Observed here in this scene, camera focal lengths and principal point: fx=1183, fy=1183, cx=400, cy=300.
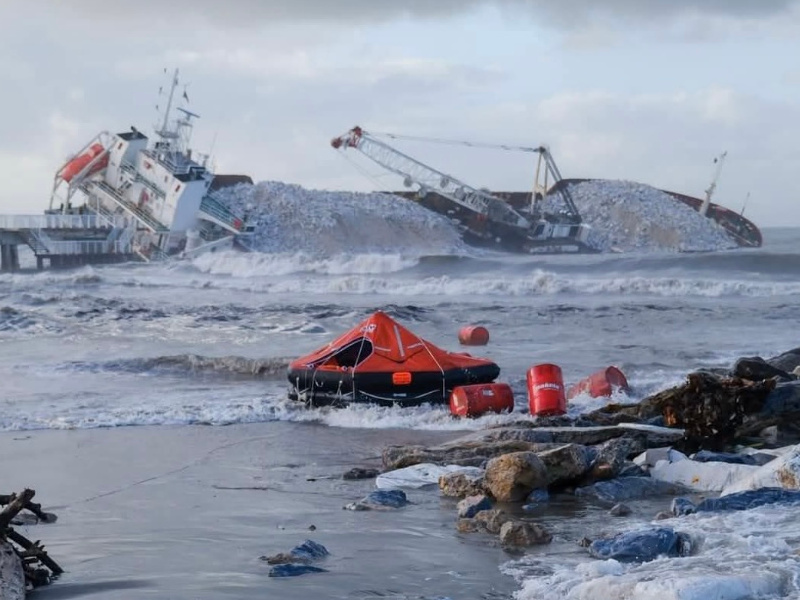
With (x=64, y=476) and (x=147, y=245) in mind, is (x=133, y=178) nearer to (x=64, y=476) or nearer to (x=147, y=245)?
(x=147, y=245)

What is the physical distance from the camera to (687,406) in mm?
9039

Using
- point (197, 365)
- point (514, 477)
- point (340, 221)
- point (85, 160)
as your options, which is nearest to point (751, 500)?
point (514, 477)

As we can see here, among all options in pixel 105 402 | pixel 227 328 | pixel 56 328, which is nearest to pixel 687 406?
pixel 105 402

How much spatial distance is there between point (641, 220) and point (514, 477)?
62.5m

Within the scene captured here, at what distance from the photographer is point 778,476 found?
6.74 m

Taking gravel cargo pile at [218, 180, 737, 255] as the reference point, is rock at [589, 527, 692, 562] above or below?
below

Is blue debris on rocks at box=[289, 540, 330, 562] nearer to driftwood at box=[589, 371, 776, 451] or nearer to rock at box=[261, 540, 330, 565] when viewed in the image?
rock at box=[261, 540, 330, 565]

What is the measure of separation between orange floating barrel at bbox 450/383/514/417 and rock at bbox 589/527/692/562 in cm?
569

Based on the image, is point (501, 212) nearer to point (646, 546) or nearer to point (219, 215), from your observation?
point (219, 215)

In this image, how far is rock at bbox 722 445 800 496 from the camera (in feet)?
21.9

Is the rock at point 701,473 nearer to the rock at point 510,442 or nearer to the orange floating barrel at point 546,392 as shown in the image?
the rock at point 510,442

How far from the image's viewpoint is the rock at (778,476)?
21.9 ft

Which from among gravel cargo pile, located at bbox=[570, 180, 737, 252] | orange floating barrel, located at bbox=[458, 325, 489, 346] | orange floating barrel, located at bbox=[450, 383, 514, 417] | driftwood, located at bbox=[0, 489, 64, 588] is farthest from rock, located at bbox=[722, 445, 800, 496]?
gravel cargo pile, located at bbox=[570, 180, 737, 252]

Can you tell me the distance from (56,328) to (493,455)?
54.9 feet
